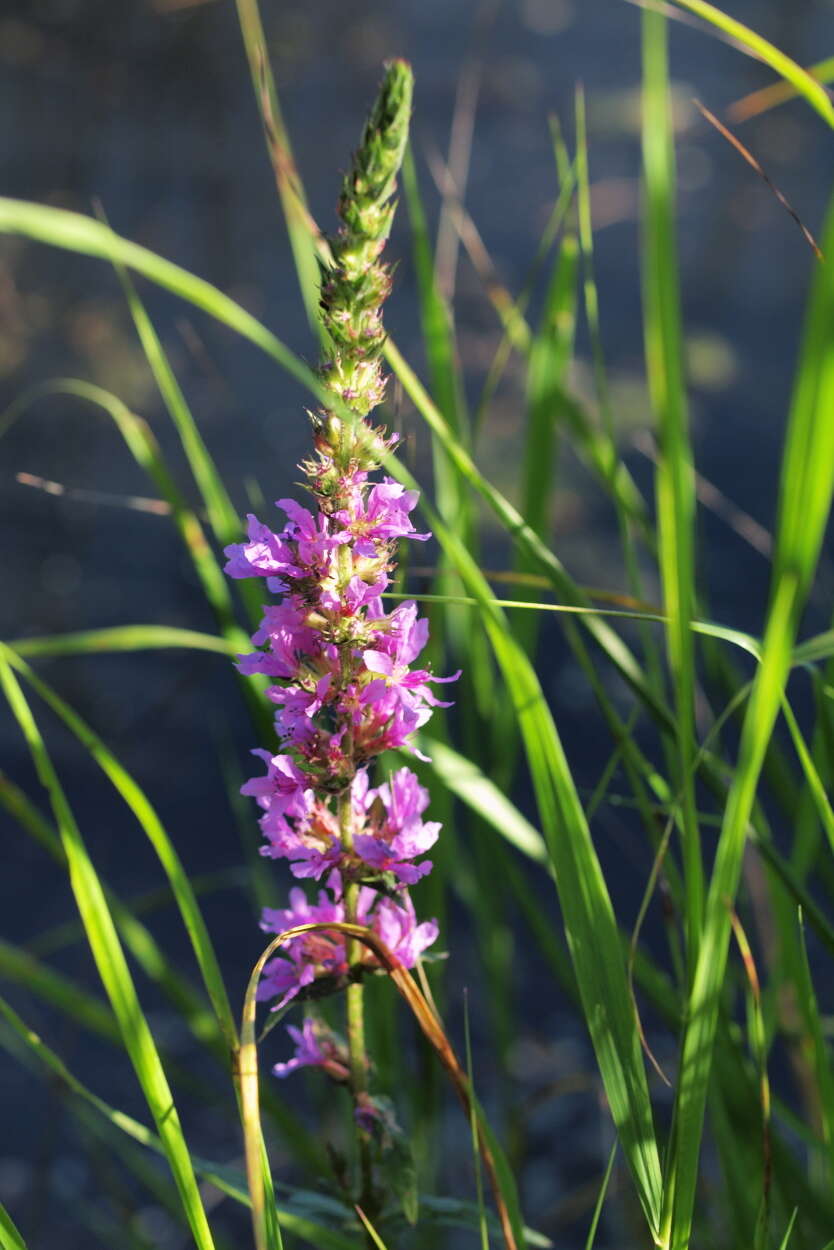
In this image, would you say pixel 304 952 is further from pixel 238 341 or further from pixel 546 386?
pixel 238 341

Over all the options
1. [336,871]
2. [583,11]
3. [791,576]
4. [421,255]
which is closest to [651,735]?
[421,255]

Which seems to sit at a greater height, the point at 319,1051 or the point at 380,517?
the point at 380,517

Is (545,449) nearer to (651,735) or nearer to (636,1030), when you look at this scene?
(636,1030)

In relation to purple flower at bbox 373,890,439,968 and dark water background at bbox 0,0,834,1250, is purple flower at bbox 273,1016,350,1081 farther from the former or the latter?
dark water background at bbox 0,0,834,1250

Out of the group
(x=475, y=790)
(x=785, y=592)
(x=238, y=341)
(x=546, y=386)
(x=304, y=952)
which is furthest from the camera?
(x=238, y=341)

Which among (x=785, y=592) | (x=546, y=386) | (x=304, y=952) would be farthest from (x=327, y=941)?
(x=546, y=386)

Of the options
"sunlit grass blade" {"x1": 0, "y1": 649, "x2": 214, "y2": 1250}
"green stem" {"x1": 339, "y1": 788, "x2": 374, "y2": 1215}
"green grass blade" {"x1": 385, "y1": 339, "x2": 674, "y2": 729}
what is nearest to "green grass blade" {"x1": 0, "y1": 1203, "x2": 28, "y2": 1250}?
"sunlit grass blade" {"x1": 0, "y1": 649, "x2": 214, "y2": 1250}
